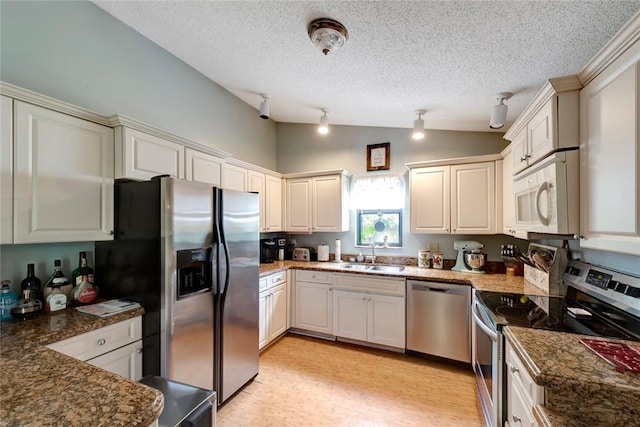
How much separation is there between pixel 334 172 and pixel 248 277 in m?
1.80

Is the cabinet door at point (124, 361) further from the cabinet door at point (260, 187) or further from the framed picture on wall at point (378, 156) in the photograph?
the framed picture on wall at point (378, 156)

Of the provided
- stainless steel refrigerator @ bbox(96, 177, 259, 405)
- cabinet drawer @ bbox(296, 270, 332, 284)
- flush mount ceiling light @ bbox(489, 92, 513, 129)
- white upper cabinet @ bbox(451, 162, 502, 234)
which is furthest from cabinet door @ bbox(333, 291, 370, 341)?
flush mount ceiling light @ bbox(489, 92, 513, 129)

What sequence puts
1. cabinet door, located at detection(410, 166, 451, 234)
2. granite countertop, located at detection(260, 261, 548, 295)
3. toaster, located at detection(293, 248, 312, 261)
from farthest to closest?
toaster, located at detection(293, 248, 312, 261) < cabinet door, located at detection(410, 166, 451, 234) < granite countertop, located at detection(260, 261, 548, 295)

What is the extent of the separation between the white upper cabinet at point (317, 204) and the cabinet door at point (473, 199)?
1.31m

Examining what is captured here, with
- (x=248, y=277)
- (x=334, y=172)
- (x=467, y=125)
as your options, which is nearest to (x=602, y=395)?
(x=248, y=277)

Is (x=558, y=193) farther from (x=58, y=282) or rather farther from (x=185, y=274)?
(x=58, y=282)

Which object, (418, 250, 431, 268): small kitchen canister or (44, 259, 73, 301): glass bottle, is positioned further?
(418, 250, 431, 268): small kitchen canister

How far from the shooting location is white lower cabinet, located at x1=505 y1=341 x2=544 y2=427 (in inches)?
42.1

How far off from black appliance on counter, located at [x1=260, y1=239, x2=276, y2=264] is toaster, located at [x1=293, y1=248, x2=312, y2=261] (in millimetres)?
323

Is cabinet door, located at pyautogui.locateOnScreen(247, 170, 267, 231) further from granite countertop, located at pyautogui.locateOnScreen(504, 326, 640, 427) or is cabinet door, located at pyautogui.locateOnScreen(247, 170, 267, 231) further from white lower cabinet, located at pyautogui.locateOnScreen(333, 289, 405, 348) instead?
granite countertop, located at pyautogui.locateOnScreen(504, 326, 640, 427)

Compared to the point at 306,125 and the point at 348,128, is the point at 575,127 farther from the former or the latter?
the point at 306,125

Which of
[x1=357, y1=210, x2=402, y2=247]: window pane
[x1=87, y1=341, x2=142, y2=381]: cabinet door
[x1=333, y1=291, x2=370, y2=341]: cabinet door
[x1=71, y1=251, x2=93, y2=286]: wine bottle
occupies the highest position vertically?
[x1=357, y1=210, x2=402, y2=247]: window pane

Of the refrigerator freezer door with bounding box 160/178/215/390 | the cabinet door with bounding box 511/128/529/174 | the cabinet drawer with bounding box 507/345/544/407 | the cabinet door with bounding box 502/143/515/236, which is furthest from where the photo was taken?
the cabinet door with bounding box 502/143/515/236

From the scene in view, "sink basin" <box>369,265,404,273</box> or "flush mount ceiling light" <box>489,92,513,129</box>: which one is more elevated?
"flush mount ceiling light" <box>489,92,513,129</box>
